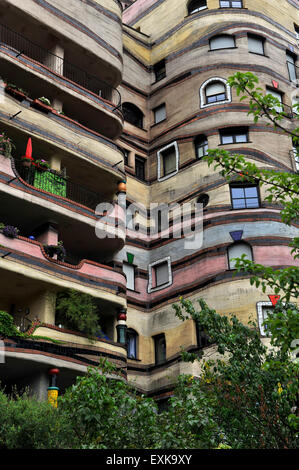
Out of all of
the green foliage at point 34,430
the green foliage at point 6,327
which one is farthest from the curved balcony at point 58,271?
the green foliage at point 34,430

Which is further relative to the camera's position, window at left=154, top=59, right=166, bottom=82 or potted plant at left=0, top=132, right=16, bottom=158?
window at left=154, top=59, right=166, bottom=82

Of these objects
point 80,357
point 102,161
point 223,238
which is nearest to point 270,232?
point 223,238

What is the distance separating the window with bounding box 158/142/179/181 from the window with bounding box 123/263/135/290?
185 inches

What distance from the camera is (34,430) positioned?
1369cm

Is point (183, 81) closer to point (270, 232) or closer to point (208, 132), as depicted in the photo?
point (208, 132)

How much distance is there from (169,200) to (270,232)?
5119 mm

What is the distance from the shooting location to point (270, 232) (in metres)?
25.9

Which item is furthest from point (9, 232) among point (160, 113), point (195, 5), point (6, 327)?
point (195, 5)

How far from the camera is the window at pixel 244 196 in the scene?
26.9 metres

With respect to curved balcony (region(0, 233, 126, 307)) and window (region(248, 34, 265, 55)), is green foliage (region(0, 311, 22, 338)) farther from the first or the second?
window (region(248, 34, 265, 55))

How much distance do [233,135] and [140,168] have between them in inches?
191

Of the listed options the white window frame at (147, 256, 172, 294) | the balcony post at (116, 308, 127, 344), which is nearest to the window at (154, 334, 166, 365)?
the white window frame at (147, 256, 172, 294)

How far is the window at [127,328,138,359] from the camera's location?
26256 millimetres

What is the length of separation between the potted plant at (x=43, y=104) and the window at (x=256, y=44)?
11.6m
